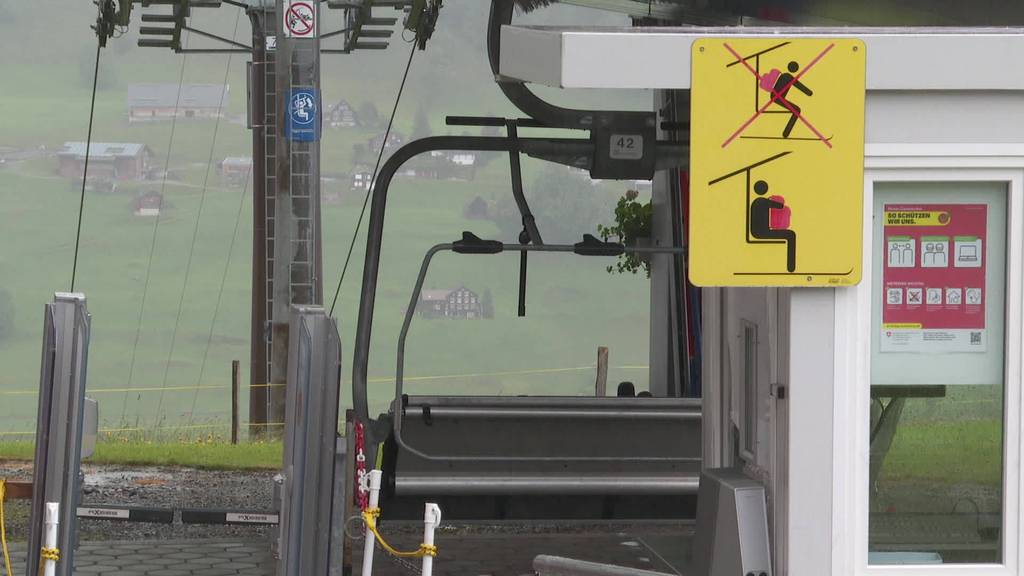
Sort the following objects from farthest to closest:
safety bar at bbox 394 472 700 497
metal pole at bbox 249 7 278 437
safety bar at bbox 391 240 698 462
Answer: metal pole at bbox 249 7 278 437, safety bar at bbox 394 472 700 497, safety bar at bbox 391 240 698 462

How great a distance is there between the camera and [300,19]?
13.7 meters

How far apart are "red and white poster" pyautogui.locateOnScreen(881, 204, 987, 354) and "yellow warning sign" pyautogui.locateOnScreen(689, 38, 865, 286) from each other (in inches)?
8.8

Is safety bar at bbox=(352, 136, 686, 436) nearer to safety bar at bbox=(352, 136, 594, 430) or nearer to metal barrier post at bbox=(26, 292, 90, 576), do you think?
safety bar at bbox=(352, 136, 594, 430)

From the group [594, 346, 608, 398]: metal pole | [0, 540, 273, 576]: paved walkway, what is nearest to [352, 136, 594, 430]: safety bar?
[0, 540, 273, 576]: paved walkway

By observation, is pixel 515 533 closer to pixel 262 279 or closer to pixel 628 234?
pixel 628 234

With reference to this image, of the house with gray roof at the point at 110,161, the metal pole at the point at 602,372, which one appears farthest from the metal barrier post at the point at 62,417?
the house with gray roof at the point at 110,161

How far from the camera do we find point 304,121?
13.8 meters

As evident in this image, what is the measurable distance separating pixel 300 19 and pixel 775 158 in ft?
26.7

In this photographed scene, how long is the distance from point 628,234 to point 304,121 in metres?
3.47

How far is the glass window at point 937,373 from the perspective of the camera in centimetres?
627

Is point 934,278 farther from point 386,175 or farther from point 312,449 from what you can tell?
point 386,175

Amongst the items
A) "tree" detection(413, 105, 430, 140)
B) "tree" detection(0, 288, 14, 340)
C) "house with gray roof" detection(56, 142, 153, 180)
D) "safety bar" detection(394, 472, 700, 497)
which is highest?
"tree" detection(413, 105, 430, 140)

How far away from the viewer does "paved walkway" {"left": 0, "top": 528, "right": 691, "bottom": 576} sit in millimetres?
9570

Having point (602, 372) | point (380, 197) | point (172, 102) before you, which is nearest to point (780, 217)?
point (380, 197)
